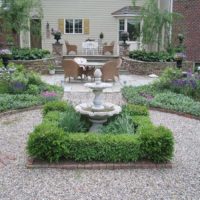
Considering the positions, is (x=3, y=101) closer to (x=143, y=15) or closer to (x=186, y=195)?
(x=186, y=195)

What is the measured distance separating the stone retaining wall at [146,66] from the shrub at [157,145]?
379 inches

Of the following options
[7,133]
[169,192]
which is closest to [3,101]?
[7,133]

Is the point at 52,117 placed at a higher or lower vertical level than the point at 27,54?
lower

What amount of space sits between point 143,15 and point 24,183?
12003mm

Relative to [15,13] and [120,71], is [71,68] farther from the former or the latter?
[15,13]

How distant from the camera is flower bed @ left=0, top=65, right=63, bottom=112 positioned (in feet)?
28.1

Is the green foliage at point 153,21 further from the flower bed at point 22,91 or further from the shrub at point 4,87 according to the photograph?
the shrub at point 4,87

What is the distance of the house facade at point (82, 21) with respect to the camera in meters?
21.0

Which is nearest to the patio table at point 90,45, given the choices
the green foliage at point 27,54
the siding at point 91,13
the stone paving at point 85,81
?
the siding at point 91,13

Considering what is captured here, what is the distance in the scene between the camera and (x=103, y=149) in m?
5.00

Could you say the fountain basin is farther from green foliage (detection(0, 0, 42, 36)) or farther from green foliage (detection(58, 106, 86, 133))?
green foliage (detection(0, 0, 42, 36))

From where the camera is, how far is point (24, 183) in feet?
14.6

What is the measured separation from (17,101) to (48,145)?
4181mm

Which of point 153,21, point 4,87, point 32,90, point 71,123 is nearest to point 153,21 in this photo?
point 153,21
